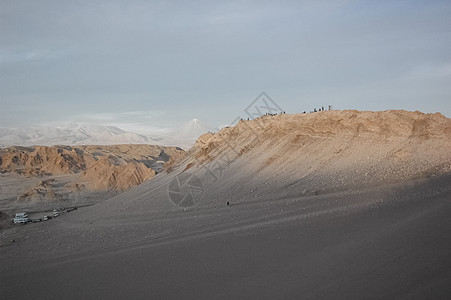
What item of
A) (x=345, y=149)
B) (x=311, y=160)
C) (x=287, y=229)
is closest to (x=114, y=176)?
(x=311, y=160)

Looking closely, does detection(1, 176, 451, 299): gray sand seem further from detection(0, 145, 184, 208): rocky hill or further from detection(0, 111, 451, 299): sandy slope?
detection(0, 145, 184, 208): rocky hill

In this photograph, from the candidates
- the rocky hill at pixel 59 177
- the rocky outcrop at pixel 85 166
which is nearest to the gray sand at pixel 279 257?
the rocky outcrop at pixel 85 166

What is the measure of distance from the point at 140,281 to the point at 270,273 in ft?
8.72

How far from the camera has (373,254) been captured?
568 centimetres

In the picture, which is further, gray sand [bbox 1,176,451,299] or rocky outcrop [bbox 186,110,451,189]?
rocky outcrop [bbox 186,110,451,189]

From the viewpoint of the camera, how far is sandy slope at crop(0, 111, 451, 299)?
5.49m

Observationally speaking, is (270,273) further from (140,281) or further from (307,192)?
(307,192)

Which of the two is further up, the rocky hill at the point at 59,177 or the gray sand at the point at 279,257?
the rocky hill at the point at 59,177

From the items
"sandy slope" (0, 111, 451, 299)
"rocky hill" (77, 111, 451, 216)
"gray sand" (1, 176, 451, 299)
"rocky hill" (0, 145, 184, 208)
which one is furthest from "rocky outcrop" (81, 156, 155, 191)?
"gray sand" (1, 176, 451, 299)

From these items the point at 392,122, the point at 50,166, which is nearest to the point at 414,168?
the point at 392,122

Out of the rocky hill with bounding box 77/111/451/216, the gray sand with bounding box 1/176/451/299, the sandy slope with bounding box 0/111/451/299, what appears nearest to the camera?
the gray sand with bounding box 1/176/451/299

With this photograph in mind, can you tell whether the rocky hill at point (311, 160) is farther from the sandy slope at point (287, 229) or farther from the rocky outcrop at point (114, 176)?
the rocky outcrop at point (114, 176)

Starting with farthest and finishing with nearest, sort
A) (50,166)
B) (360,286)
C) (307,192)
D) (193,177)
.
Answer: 1. (50,166)
2. (193,177)
3. (307,192)
4. (360,286)

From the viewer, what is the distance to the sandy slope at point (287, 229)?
549cm
